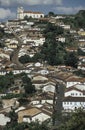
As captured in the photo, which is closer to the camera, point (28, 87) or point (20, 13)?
point (28, 87)

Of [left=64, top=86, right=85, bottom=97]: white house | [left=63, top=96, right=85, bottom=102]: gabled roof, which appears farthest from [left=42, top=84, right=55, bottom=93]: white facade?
[left=63, top=96, right=85, bottom=102]: gabled roof

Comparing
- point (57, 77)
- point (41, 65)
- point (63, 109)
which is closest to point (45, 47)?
point (41, 65)

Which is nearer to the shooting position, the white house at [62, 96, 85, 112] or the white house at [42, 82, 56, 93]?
the white house at [62, 96, 85, 112]

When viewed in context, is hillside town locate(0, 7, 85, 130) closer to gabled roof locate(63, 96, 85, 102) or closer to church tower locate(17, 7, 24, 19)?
gabled roof locate(63, 96, 85, 102)

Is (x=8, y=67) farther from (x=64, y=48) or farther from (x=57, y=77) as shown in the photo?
(x=64, y=48)

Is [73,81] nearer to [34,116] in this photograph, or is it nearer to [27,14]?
[34,116]

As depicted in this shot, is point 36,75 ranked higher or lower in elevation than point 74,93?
lower

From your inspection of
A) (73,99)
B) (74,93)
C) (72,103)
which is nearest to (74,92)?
(74,93)

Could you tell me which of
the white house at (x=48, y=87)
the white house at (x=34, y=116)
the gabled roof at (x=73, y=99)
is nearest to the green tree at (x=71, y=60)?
the white house at (x=48, y=87)

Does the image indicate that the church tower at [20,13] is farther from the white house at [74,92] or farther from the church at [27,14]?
the white house at [74,92]
